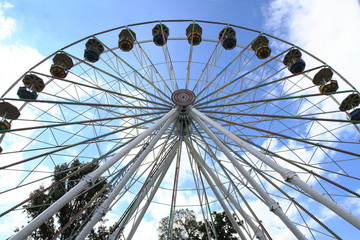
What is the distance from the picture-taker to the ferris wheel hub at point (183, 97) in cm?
1185

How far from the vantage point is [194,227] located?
26.1 meters

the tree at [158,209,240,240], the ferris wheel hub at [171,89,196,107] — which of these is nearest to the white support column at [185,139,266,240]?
the ferris wheel hub at [171,89,196,107]

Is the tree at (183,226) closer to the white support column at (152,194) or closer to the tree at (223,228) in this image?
the tree at (223,228)

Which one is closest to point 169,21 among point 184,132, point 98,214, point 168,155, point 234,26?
point 234,26

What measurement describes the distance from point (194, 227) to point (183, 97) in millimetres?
19589

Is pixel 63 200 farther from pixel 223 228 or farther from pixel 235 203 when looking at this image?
pixel 223 228

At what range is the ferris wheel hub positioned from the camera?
38.9 feet

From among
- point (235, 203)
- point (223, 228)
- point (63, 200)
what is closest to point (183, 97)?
point (235, 203)

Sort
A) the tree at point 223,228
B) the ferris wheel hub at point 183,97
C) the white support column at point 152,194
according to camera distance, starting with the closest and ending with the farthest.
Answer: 1. the white support column at point 152,194
2. the ferris wheel hub at point 183,97
3. the tree at point 223,228

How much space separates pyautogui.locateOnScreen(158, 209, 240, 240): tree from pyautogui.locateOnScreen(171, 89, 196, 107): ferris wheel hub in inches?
576

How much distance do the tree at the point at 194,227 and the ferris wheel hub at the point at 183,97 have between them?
14626 mm

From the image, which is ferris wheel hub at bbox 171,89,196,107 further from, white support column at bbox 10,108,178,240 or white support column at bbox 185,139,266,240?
white support column at bbox 10,108,178,240

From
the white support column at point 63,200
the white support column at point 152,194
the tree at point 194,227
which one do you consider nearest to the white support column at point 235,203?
the white support column at point 152,194

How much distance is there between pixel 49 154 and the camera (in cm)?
946
